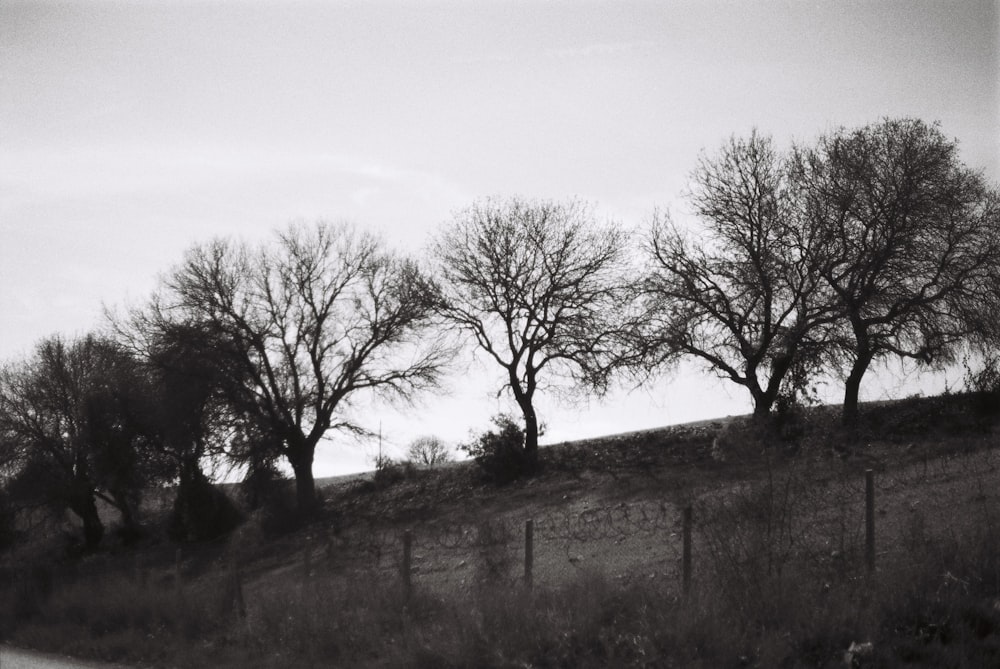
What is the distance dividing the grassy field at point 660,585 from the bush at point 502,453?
507 centimetres

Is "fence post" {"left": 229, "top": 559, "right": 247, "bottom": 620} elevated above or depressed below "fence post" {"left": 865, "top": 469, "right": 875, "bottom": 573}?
below

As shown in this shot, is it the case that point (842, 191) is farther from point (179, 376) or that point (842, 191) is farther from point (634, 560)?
point (179, 376)

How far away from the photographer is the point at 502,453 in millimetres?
38812

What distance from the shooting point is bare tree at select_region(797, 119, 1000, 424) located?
32688mm

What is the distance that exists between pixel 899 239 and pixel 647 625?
82.8ft

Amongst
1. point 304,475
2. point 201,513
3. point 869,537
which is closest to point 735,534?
point 869,537

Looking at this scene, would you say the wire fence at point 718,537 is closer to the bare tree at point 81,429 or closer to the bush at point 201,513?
the bush at point 201,513

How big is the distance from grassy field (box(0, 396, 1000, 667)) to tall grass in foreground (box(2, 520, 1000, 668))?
0.03 metres

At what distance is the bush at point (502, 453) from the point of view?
38.6 meters

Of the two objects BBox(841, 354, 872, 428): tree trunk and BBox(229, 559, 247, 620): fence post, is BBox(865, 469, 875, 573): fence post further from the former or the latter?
BBox(841, 354, 872, 428): tree trunk

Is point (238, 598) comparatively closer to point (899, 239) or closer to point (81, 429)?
point (899, 239)

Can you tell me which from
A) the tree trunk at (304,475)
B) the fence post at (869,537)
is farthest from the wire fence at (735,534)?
the tree trunk at (304,475)

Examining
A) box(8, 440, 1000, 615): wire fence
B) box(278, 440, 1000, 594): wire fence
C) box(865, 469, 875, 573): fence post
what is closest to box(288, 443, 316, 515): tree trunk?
box(8, 440, 1000, 615): wire fence

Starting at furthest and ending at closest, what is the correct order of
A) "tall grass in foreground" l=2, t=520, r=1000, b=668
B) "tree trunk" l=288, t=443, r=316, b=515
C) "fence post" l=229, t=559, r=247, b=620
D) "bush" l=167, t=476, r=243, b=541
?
"bush" l=167, t=476, r=243, b=541, "tree trunk" l=288, t=443, r=316, b=515, "fence post" l=229, t=559, r=247, b=620, "tall grass in foreground" l=2, t=520, r=1000, b=668
